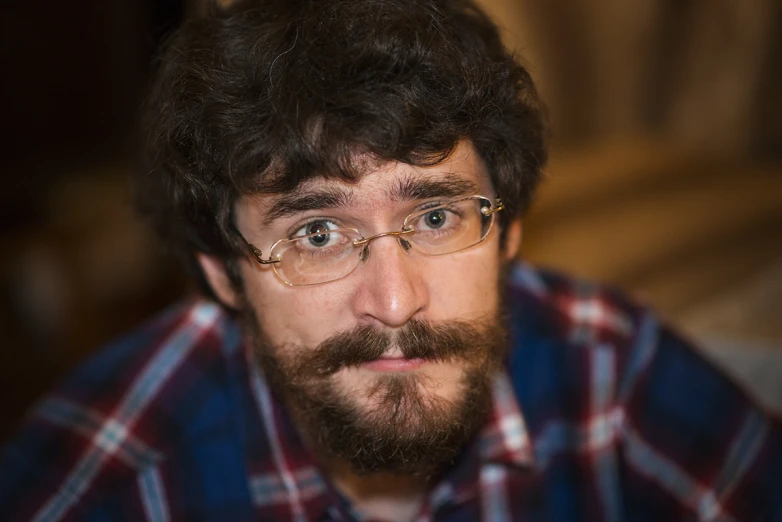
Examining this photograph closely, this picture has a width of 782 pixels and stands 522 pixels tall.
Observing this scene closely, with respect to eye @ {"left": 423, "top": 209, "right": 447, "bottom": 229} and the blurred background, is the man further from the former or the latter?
the blurred background

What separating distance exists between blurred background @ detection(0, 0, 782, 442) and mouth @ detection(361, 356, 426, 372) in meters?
0.53

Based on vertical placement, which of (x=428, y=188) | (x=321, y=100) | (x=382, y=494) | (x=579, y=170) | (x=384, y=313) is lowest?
(x=579, y=170)

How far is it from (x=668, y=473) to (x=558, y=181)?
3.55 feet

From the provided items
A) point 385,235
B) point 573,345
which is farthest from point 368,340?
point 573,345

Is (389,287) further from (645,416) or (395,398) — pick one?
(645,416)

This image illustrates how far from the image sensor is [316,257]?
1103 mm

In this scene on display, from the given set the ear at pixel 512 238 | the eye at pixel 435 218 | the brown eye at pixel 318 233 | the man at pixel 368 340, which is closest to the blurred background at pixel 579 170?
the ear at pixel 512 238

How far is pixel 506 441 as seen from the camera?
4.38ft

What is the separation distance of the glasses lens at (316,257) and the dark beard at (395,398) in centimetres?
9

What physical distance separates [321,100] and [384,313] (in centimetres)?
28

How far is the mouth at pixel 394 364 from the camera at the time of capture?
3.56ft

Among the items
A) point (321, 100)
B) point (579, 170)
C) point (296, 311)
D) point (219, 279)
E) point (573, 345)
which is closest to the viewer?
point (321, 100)

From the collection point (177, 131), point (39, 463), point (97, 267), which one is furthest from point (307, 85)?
point (97, 267)

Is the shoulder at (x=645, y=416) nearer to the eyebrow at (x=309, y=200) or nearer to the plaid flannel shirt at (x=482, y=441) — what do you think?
the plaid flannel shirt at (x=482, y=441)
